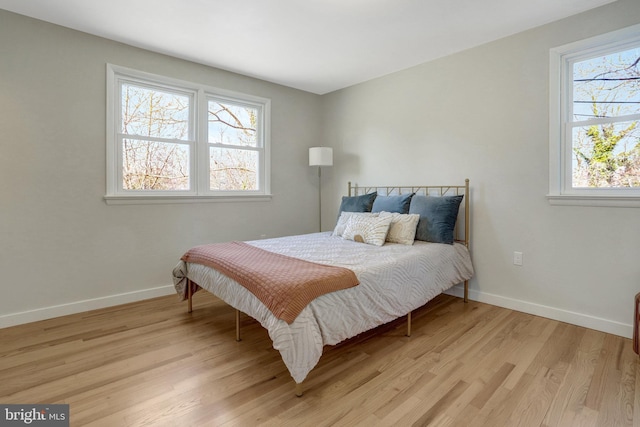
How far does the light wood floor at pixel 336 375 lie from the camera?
1532mm

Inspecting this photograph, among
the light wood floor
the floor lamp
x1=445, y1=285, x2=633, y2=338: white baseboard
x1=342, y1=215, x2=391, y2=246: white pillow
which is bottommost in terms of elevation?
the light wood floor

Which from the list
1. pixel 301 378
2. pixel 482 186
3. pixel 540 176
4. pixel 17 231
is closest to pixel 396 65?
pixel 482 186

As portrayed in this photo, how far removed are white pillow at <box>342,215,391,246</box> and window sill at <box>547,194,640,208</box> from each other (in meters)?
1.35

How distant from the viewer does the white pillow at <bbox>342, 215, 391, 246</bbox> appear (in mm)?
2928

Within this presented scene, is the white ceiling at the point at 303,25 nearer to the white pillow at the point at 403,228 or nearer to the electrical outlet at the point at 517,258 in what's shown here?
the white pillow at the point at 403,228

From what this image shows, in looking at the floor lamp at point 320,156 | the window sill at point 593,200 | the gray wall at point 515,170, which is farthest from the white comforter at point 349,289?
the floor lamp at point 320,156

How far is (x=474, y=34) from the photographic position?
111 inches

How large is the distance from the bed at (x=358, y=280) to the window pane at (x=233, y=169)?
111 centimetres

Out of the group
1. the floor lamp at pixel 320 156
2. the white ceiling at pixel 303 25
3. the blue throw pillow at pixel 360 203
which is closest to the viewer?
the white ceiling at pixel 303 25

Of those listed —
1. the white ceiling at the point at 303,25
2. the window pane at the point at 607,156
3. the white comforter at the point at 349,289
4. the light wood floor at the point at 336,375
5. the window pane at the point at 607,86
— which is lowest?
the light wood floor at the point at 336,375

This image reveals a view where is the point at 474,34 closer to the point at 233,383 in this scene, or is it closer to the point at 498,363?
the point at 498,363

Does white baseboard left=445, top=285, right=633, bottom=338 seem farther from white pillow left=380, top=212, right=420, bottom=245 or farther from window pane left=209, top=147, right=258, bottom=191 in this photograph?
window pane left=209, top=147, right=258, bottom=191

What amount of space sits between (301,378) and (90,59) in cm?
317

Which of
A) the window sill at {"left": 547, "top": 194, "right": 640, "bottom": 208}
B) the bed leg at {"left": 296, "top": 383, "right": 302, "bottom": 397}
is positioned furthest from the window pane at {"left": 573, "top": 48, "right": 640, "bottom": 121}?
the bed leg at {"left": 296, "top": 383, "right": 302, "bottom": 397}
